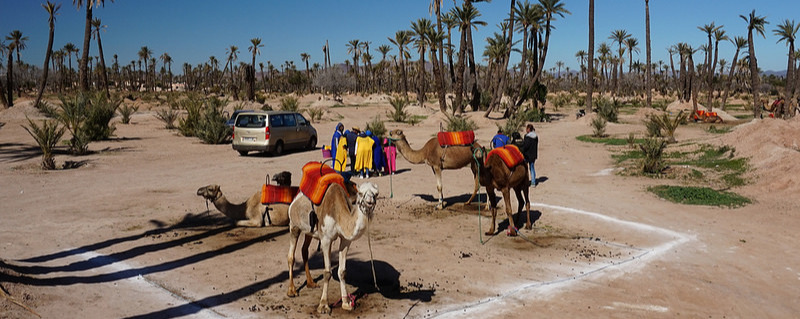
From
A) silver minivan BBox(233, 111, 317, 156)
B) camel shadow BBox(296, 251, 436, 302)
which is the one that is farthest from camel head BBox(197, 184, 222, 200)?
silver minivan BBox(233, 111, 317, 156)

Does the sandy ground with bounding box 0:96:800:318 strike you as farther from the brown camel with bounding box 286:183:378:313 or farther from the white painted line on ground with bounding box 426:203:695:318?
the brown camel with bounding box 286:183:378:313

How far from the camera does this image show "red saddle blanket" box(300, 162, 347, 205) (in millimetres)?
6297

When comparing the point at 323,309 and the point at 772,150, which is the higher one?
the point at 772,150

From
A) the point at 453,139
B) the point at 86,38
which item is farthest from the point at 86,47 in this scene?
the point at 453,139

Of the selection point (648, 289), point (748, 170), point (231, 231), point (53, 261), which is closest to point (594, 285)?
point (648, 289)

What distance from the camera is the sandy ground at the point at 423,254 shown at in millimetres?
6487

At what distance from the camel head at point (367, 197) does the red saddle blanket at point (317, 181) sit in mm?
732

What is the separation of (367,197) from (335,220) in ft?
2.17

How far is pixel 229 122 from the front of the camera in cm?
2728

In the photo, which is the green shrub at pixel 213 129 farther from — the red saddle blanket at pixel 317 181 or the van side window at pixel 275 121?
the red saddle blanket at pixel 317 181

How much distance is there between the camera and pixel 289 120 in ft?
69.8

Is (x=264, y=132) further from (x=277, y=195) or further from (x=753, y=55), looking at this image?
(x=753, y=55)

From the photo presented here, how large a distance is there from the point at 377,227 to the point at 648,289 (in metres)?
4.77

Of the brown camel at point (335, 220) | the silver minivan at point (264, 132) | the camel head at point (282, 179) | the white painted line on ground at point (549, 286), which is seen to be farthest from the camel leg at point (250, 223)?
the silver minivan at point (264, 132)
